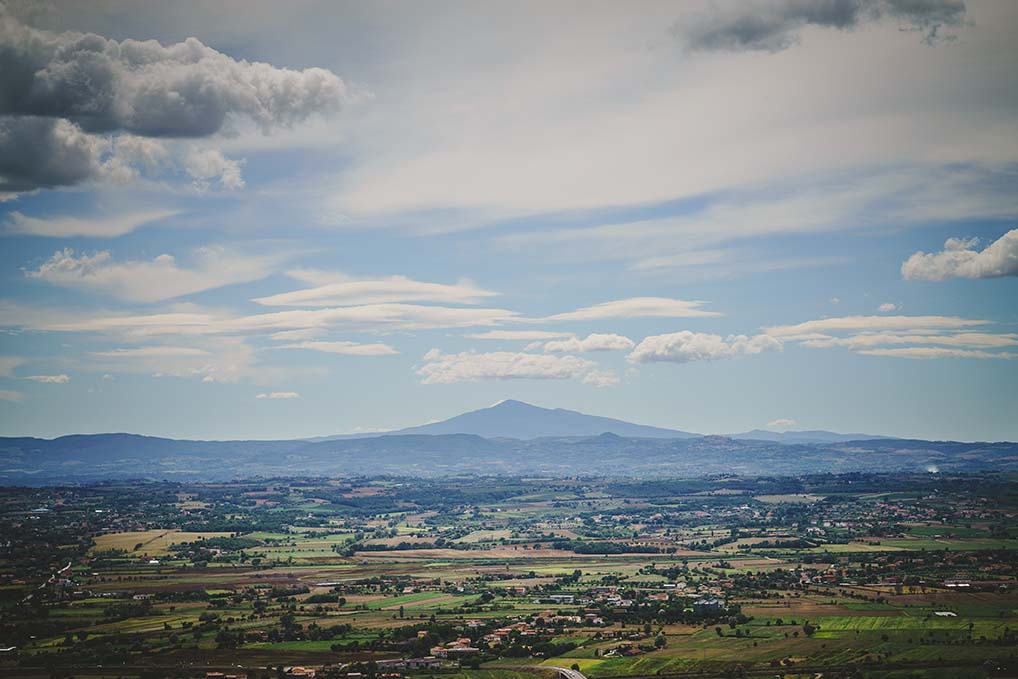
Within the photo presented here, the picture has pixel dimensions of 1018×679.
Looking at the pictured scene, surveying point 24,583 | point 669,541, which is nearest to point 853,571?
point 669,541

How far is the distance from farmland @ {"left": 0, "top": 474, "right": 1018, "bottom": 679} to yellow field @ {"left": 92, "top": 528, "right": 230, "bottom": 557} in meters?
0.55

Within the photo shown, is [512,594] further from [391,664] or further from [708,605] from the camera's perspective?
[391,664]

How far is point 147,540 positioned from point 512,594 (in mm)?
73292

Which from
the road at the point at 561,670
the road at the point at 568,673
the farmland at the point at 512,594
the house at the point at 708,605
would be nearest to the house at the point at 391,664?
the farmland at the point at 512,594

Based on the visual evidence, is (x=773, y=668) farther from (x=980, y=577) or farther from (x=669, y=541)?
(x=669, y=541)

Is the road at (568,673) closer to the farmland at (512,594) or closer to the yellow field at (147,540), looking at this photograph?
the farmland at (512,594)

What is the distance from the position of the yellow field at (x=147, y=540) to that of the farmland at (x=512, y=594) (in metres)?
0.55

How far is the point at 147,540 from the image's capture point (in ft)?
476

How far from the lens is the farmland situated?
69.6 m

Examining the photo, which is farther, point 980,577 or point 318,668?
point 980,577

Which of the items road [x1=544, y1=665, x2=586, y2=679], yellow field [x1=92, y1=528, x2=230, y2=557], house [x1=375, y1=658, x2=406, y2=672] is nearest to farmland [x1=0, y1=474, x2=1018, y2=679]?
house [x1=375, y1=658, x2=406, y2=672]

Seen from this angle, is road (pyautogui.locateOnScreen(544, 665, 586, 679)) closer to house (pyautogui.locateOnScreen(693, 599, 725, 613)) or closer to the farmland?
the farmland

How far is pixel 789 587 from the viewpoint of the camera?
10144 centimetres

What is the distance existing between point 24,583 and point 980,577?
108m
